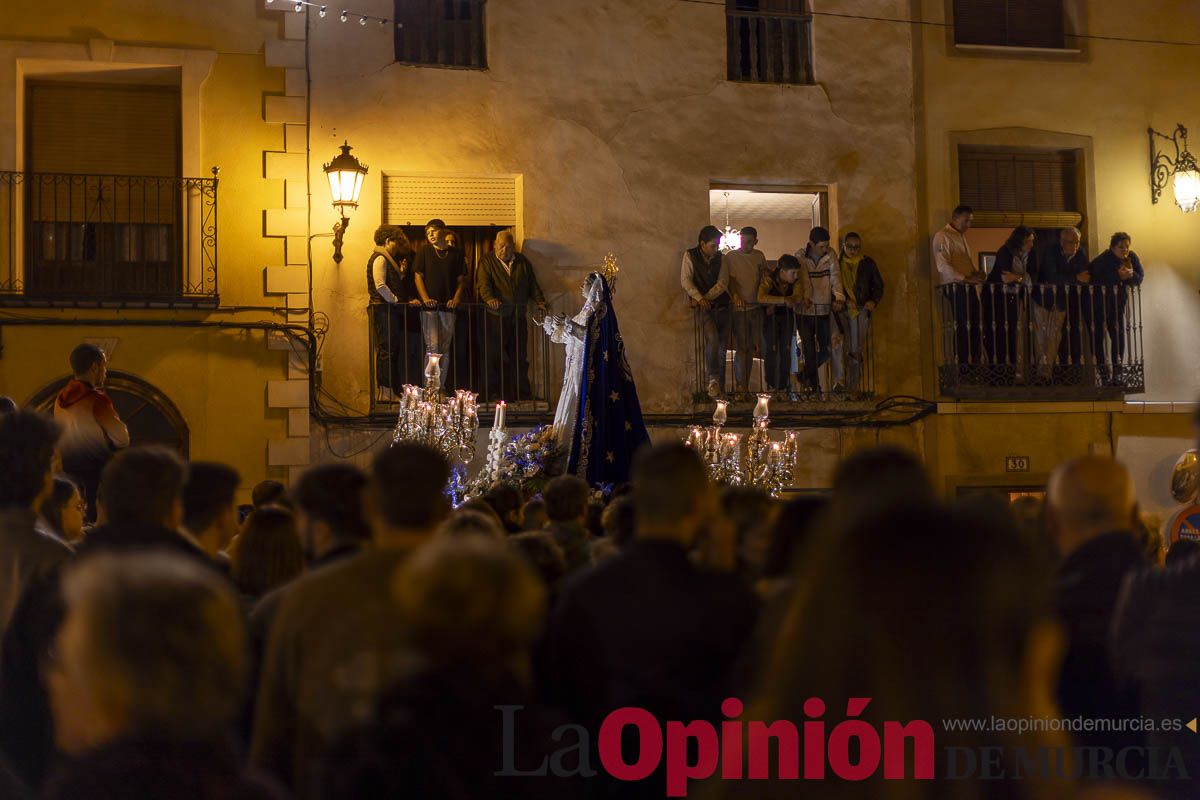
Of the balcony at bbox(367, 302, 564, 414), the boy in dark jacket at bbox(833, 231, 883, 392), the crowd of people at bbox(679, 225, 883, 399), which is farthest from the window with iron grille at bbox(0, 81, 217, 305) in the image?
the boy in dark jacket at bbox(833, 231, 883, 392)

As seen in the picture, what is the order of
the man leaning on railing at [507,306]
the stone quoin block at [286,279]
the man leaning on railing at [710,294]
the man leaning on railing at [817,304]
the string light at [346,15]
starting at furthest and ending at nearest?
the man leaning on railing at [817,304] < the man leaning on railing at [710,294] < the man leaning on railing at [507,306] < the string light at [346,15] < the stone quoin block at [286,279]

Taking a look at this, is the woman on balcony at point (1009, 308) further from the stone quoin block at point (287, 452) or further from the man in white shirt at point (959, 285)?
the stone quoin block at point (287, 452)

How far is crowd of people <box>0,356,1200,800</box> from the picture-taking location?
1919 mm

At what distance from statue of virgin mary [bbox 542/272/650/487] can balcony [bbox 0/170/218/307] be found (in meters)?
3.76

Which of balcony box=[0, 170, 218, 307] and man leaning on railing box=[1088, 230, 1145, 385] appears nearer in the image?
balcony box=[0, 170, 218, 307]

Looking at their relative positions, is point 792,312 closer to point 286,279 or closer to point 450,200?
point 450,200

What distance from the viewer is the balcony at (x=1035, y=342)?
587 inches

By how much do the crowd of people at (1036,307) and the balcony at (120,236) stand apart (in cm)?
764

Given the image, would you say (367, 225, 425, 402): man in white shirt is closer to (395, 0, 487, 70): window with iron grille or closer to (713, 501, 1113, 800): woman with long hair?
(395, 0, 487, 70): window with iron grille

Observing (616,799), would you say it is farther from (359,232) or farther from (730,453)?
(359,232)

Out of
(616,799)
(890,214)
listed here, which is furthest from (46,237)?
(616,799)

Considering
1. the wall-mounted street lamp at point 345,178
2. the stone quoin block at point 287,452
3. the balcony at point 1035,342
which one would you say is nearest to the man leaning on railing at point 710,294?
the balcony at point 1035,342

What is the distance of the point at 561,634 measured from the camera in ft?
12.0

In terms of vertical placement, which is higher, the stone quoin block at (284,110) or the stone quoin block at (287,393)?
the stone quoin block at (284,110)
